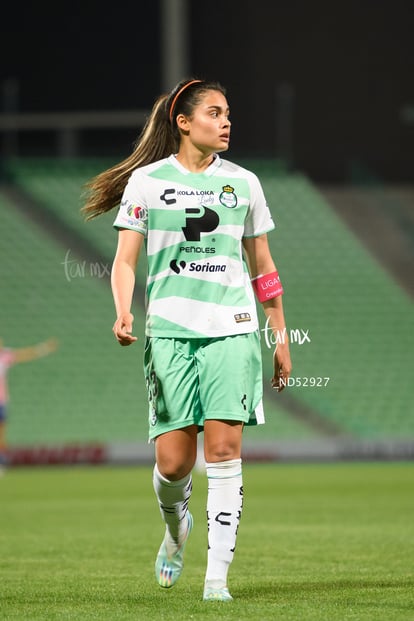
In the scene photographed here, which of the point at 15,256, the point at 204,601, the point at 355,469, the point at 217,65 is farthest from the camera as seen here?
the point at 217,65

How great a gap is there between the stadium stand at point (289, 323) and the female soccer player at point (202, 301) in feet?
48.9

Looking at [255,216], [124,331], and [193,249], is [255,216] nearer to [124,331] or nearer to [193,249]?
[193,249]

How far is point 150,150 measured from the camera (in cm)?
623

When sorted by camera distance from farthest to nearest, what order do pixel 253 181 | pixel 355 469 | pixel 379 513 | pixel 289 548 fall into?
pixel 355 469, pixel 379 513, pixel 289 548, pixel 253 181

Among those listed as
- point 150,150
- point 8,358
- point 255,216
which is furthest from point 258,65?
point 255,216

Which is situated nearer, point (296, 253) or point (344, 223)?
point (296, 253)

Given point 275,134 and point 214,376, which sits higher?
point 214,376

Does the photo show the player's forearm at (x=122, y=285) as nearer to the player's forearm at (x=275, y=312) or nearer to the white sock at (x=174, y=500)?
the player's forearm at (x=275, y=312)

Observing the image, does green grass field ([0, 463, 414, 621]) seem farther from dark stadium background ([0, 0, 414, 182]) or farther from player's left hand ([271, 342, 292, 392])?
dark stadium background ([0, 0, 414, 182])

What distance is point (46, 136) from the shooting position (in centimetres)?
2825

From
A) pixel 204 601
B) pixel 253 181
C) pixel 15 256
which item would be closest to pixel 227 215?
pixel 253 181

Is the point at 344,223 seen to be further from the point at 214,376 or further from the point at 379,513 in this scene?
the point at 214,376

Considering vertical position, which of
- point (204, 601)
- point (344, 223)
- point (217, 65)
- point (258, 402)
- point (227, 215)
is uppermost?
point (227, 215)

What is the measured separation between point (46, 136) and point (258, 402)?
23.0 m
